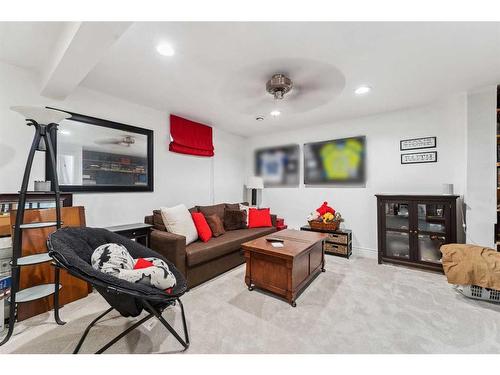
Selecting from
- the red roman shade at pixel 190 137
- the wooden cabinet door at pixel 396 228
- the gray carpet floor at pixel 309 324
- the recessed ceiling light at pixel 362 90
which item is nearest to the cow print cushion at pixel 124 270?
the gray carpet floor at pixel 309 324

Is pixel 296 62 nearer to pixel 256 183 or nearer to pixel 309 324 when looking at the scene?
pixel 309 324

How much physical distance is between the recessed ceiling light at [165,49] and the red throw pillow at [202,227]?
1.93 m

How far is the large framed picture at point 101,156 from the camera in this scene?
7.61 ft

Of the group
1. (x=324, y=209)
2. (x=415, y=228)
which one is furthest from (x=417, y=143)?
(x=324, y=209)

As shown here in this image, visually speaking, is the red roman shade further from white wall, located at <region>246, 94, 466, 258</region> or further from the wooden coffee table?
the wooden coffee table

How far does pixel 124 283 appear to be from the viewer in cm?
122

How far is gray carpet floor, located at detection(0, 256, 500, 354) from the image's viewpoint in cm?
146

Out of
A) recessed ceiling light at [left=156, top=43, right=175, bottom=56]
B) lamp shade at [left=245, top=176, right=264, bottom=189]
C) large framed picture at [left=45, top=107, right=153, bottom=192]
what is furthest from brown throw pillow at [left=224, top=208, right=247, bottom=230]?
recessed ceiling light at [left=156, top=43, right=175, bottom=56]

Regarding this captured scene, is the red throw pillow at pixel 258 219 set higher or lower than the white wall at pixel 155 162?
lower

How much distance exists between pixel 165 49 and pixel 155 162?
70.6 inches

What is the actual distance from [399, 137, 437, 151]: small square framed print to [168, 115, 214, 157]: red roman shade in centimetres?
321

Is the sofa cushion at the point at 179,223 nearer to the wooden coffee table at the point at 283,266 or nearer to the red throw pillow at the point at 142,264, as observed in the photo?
the wooden coffee table at the point at 283,266
